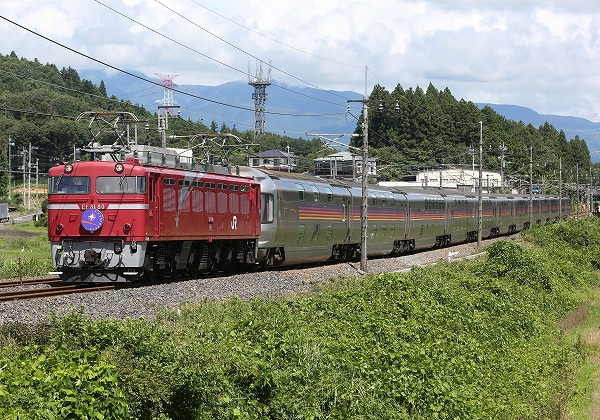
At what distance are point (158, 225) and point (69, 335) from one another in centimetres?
1183

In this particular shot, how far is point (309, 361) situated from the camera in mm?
13352

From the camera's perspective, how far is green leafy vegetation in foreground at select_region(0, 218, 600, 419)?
9.38m

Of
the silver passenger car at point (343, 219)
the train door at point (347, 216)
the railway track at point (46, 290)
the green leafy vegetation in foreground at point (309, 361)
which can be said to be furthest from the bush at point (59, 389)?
the train door at point (347, 216)

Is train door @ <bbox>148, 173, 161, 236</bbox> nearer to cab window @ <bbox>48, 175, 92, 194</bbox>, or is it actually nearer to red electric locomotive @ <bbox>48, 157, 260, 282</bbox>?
red electric locomotive @ <bbox>48, 157, 260, 282</bbox>

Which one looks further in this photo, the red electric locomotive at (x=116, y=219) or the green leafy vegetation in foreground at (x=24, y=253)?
the green leafy vegetation in foreground at (x=24, y=253)

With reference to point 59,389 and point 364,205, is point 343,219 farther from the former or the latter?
point 59,389

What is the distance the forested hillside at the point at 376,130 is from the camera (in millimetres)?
93625

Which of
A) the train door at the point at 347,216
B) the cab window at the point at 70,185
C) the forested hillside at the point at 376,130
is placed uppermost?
the forested hillside at the point at 376,130

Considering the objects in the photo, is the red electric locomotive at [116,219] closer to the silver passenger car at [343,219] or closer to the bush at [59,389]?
the silver passenger car at [343,219]

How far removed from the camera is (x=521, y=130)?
156 m

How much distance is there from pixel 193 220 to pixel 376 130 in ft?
360

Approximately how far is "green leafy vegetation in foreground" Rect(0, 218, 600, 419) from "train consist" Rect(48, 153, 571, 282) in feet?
14.9

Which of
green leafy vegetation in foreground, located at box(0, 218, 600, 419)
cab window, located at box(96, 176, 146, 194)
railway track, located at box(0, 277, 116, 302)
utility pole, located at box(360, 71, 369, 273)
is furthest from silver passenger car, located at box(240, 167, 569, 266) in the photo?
railway track, located at box(0, 277, 116, 302)

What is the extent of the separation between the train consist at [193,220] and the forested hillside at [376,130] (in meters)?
48.7
